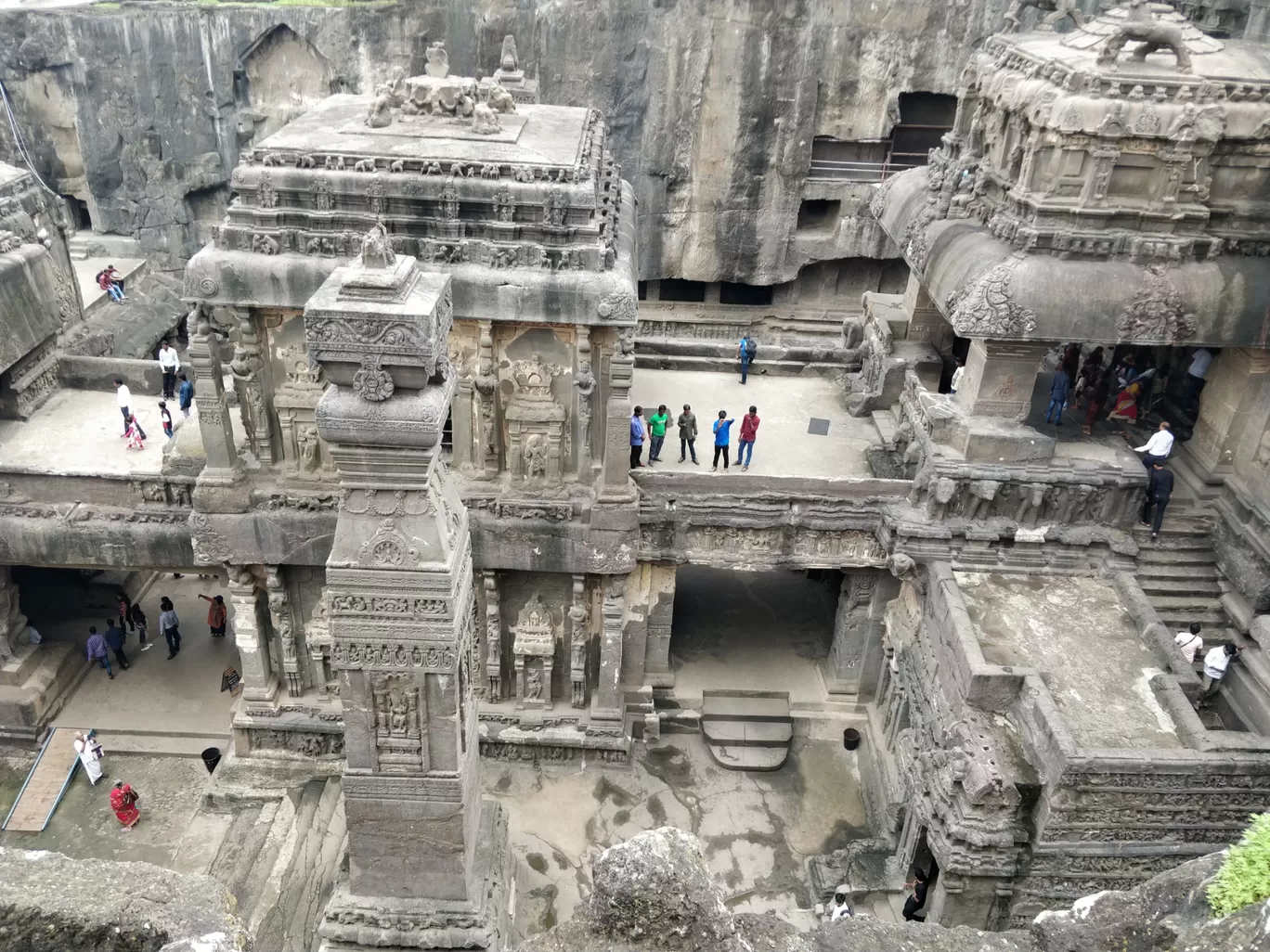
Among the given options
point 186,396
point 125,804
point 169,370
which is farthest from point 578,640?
point 169,370

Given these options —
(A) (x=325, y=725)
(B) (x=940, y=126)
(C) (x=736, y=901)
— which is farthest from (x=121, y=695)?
(B) (x=940, y=126)

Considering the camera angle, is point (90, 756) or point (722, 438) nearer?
point (722, 438)

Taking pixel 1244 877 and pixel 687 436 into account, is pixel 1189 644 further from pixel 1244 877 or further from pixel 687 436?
pixel 1244 877

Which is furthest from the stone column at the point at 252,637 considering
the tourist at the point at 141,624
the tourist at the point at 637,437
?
the tourist at the point at 637,437

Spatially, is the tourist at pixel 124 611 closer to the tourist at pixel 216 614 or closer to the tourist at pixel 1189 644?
the tourist at pixel 216 614

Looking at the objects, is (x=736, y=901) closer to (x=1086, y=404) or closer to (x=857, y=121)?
(x=1086, y=404)

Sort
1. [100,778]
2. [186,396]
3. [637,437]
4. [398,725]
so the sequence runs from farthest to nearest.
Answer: [186,396], [100,778], [637,437], [398,725]

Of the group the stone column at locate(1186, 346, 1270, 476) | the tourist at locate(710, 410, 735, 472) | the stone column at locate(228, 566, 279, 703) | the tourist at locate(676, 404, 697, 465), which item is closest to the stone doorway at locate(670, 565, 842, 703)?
the tourist at locate(676, 404, 697, 465)
